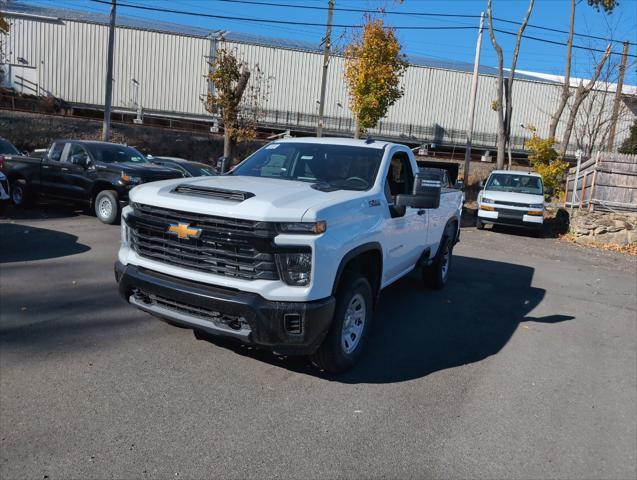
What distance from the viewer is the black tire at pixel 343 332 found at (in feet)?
13.8

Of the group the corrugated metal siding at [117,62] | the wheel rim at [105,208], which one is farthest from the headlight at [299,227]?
the corrugated metal siding at [117,62]

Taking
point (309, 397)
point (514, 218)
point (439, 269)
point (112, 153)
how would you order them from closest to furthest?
point (309, 397)
point (439, 269)
point (112, 153)
point (514, 218)

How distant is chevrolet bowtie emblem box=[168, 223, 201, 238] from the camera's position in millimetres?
3986

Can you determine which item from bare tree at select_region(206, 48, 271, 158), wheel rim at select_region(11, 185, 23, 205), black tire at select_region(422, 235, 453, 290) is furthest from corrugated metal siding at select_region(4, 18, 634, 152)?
black tire at select_region(422, 235, 453, 290)

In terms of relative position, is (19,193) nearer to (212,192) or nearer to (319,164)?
(319,164)

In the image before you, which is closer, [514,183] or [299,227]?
[299,227]

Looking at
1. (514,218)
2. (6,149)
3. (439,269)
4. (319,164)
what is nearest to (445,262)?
(439,269)

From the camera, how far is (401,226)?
546cm

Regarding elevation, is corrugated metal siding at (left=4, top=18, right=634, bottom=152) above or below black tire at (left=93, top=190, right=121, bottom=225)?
above

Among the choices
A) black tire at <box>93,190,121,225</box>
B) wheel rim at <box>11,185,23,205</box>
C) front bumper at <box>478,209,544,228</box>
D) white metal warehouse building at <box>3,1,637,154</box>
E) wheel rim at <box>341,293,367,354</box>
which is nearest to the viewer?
wheel rim at <box>341,293,367,354</box>

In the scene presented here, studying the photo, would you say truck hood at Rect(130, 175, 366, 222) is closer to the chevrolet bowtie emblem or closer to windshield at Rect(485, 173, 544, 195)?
the chevrolet bowtie emblem

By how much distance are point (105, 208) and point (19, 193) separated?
2.82 metres

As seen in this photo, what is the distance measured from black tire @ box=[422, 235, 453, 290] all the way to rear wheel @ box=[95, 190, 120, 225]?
680 centimetres

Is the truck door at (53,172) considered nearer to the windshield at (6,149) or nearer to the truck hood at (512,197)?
the windshield at (6,149)
